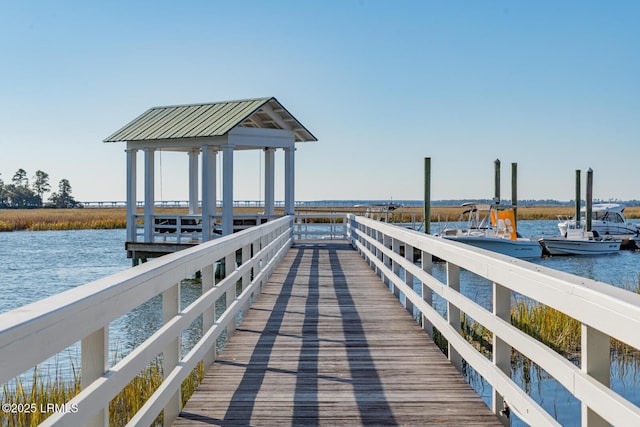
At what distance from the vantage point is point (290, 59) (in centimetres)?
1723

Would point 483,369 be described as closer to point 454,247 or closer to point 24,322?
point 454,247

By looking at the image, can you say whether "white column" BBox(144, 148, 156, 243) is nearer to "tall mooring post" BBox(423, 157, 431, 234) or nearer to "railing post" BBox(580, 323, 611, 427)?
"tall mooring post" BBox(423, 157, 431, 234)

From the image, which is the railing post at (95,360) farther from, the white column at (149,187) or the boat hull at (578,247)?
the boat hull at (578,247)

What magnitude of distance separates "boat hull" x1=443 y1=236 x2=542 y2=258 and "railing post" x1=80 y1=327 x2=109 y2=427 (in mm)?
22542

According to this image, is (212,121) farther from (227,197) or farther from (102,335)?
(102,335)

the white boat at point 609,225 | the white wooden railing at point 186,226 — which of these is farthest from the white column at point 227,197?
the white boat at point 609,225

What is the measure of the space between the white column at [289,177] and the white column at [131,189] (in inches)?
178

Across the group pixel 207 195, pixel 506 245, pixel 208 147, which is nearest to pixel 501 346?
pixel 207 195

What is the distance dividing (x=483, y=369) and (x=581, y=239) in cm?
2925

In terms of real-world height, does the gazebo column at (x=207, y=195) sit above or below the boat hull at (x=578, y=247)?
above

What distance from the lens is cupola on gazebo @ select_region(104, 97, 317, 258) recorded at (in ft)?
58.2

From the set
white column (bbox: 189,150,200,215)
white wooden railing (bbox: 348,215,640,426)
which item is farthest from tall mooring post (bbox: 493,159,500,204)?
white wooden railing (bbox: 348,215,640,426)

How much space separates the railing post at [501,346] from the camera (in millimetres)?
3805

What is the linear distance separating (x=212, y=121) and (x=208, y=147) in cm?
89
